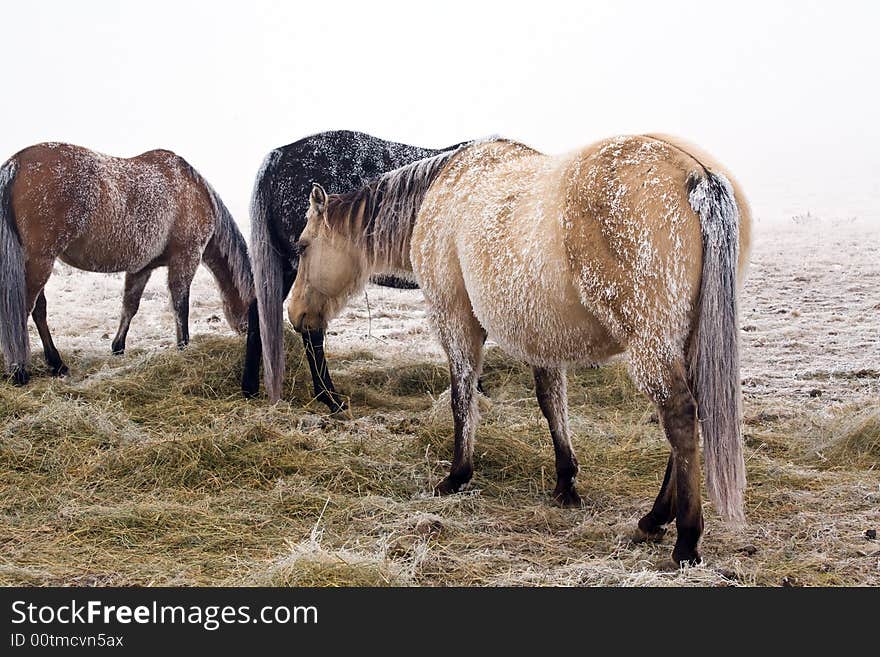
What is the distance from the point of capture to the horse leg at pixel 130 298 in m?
7.73

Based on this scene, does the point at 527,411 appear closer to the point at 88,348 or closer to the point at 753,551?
the point at 753,551

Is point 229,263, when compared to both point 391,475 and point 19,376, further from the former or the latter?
point 391,475

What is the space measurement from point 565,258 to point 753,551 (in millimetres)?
1525

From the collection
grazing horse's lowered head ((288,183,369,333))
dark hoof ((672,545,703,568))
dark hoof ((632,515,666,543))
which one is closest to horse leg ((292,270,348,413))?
grazing horse's lowered head ((288,183,369,333))

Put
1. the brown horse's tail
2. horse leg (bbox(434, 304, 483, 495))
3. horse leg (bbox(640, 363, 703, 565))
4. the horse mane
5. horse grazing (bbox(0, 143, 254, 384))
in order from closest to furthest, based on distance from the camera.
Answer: the brown horse's tail < horse leg (bbox(640, 363, 703, 565)) < horse leg (bbox(434, 304, 483, 495)) < the horse mane < horse grazing (bbox(0, 143, 254, 384))

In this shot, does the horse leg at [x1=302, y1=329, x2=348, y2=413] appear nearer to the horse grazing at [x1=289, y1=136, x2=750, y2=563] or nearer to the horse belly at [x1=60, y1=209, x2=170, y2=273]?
the horse grazing at [x1=289, y1=136, x2=750, y2=563]

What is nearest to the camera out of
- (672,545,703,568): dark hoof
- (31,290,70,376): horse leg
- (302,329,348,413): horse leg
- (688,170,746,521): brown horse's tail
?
(688,170,746,521): brown horse's tail

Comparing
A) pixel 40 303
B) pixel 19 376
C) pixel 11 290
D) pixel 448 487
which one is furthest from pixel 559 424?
pixel 40 303

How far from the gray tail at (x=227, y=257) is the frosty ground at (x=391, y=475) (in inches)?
35.9

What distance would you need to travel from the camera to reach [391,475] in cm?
475

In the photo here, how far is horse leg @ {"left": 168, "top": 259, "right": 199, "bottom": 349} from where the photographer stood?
7.56 metres

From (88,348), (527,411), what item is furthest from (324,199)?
(88,348)

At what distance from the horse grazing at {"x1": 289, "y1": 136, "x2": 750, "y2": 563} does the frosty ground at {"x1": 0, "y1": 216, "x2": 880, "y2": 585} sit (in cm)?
35

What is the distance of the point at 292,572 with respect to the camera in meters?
3.21
